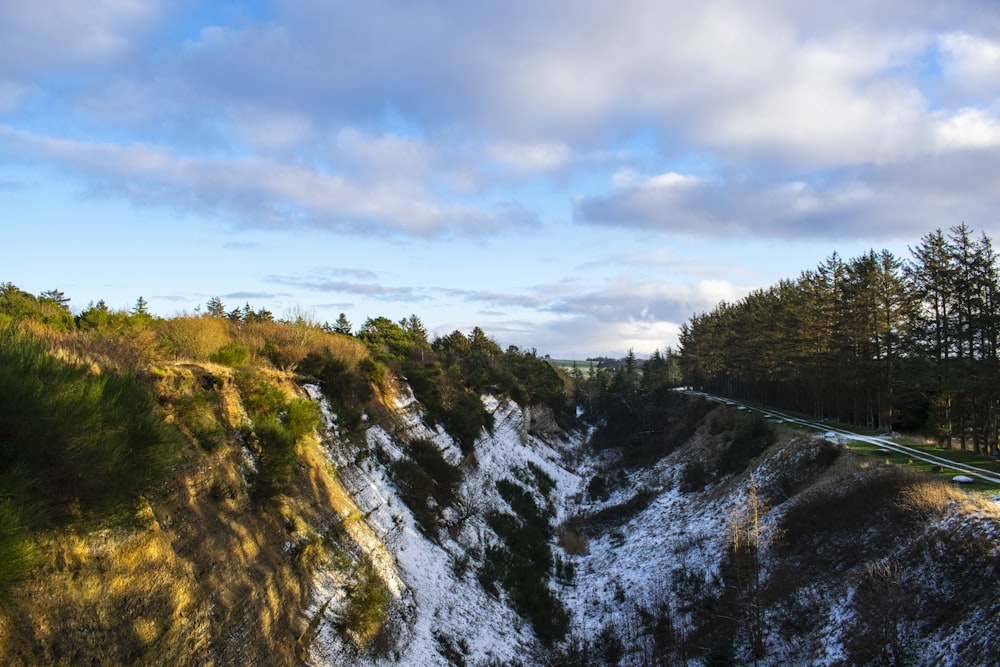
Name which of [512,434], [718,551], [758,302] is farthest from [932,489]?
[758,302]

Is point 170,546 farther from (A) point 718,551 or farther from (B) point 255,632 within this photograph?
(A) point 718,551

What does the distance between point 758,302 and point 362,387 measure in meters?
58.1

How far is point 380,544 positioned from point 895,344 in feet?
117

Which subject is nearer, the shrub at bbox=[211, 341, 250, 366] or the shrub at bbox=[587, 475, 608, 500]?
the shrub at bbox=[211, 341, 250, 366]

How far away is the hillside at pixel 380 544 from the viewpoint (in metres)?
7.48

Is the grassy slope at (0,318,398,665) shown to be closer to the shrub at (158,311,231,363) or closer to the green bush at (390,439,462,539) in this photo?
the shrub at (158,311,231,363)

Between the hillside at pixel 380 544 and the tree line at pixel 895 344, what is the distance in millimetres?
8192

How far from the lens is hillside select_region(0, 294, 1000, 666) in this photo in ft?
24.6

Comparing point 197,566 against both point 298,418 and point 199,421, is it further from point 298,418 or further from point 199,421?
point 298,418

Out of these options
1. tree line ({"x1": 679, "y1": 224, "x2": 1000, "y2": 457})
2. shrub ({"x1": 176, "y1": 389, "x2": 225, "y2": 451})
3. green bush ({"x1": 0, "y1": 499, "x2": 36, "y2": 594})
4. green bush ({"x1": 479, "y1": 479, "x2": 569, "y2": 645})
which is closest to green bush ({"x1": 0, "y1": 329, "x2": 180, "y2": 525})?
green bush ({"x1": 0, "y1": 499, "x2": 36, "y2": 594})

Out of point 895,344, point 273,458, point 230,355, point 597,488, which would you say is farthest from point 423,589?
point 895,344

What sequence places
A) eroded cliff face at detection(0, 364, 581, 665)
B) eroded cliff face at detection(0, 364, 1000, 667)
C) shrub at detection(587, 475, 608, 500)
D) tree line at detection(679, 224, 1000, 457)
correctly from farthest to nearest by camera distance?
shrub at detection(587, 475, 608, 500) < tree line at detection(679, 224, 1000, 457) < eroded cliff face at detection(0, 364, 1000, 667) < eroded cliff face at detection(0, 364, 581, 665)

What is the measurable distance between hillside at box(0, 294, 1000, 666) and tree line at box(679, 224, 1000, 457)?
26.9 feet

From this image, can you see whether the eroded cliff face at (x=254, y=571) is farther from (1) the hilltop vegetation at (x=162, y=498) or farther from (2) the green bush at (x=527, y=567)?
(2) the green bush at (x=527, y=567)
